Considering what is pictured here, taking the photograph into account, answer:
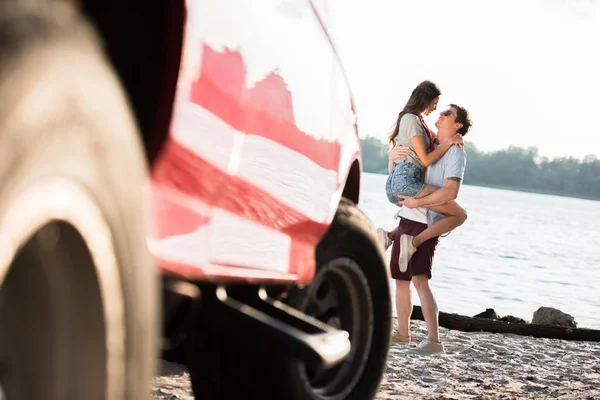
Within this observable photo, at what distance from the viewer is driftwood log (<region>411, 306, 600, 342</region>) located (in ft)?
30.5

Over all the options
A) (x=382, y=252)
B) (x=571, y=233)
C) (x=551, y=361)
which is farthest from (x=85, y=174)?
(x=571, y=233)

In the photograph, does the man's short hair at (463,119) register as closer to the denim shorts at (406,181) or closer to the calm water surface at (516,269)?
the denim shorts at (406,181)

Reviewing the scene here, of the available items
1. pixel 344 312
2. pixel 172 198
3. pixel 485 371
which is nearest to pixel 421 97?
pixel 485 371

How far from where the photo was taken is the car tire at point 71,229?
175cm

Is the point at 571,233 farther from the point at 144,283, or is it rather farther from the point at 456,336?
the point at 144,283

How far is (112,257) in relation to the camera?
2.00 meters

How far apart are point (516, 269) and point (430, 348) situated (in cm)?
2291

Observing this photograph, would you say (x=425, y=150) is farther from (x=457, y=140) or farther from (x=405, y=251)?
(x=405, y=251)

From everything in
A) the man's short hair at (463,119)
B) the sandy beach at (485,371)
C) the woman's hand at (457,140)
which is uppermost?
the man's short hair at (463,119)

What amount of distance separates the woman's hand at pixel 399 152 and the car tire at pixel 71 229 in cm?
572

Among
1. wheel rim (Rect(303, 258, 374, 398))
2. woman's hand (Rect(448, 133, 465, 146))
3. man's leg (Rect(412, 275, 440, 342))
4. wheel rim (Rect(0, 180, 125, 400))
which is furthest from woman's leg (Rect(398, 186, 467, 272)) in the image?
wheel rim (Rect(0, 180, 125, 400))

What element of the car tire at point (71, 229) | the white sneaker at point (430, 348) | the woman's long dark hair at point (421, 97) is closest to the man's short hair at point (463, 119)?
the woman's long dark hair at point (421, 97)

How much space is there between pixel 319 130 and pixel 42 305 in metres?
1.75

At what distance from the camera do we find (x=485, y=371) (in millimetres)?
7055
